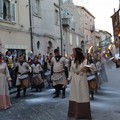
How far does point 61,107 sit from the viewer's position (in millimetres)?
10461

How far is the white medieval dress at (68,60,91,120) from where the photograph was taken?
845cm

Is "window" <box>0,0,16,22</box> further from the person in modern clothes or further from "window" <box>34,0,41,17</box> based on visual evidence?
the person in modern clothes

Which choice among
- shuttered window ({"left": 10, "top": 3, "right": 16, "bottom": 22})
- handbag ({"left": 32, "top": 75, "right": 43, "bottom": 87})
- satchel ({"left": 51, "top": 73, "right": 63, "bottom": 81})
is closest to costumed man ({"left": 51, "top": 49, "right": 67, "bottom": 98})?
satchel ({"left": 51, "top": 73, "right": 63, "bottom": 81})

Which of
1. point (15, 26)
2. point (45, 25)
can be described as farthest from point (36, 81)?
point (45, 25)

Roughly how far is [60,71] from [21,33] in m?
11.6

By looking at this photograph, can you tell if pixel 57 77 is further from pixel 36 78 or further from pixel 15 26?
pixel 15 26

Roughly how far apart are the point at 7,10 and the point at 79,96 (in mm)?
14538

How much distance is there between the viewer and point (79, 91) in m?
8.47

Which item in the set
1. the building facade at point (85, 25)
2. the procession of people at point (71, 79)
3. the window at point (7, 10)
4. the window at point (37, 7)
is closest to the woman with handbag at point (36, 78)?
the procession of people at point (71, 79)

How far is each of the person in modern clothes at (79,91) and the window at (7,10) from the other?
1329cm

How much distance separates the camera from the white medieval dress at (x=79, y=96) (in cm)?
845

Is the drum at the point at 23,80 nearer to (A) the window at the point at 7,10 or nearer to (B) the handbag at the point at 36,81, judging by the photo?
(B) the handbag at the point at 36,81

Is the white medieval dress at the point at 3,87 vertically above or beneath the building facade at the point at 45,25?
beneath

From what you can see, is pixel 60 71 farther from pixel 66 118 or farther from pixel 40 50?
pixel 40 50
